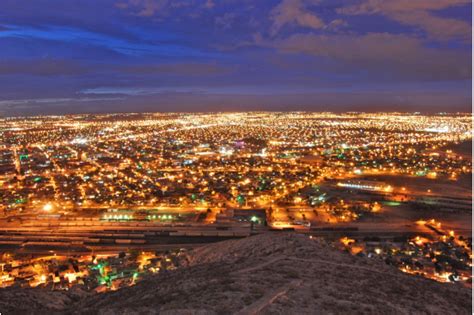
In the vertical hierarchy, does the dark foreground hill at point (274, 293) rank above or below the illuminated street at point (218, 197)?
above

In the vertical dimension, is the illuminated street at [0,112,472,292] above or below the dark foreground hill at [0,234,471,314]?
below

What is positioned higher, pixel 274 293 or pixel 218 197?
pixel 274 293

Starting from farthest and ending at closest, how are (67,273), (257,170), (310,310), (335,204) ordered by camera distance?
(257,170) < (335,204) < (67,273) < (310,310)

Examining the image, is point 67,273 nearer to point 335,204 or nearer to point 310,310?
point 310,310

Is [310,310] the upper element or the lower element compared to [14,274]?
upper

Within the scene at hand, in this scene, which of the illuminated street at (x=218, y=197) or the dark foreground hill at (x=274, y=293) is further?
the illuminated street at (x=218, y=197)

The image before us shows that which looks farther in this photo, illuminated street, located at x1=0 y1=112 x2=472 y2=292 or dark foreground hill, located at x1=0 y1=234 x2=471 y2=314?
illuminated street, located at x1=0 y1=112 x2=472 y2=292

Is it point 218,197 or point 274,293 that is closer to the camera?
point 274,293

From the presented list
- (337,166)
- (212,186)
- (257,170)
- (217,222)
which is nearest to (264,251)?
(217,222)
